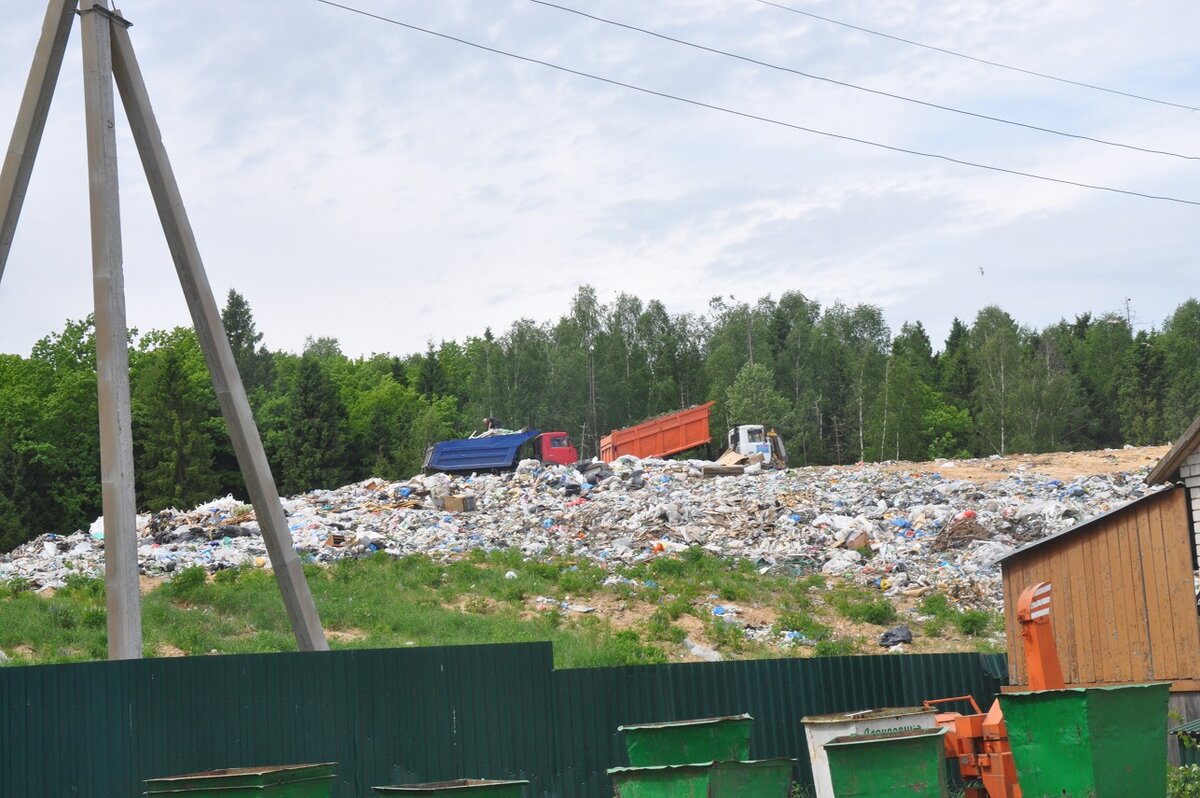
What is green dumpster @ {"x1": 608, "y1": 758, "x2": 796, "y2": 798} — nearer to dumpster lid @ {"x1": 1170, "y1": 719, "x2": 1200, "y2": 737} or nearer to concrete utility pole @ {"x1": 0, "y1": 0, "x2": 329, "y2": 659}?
concrete utility pole @ {"x1": 0, "y1": 0, "x2": 329, "y2": 659}

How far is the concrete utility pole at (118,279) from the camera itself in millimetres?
9992

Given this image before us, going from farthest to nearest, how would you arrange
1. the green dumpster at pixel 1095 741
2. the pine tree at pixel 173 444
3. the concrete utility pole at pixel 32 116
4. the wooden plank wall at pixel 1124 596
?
1. the pine tree at pixel 173 444
2. the wooden plank wall at pixel 1124 596
3. the concrete utility pole at pixel 32 116
4. the green dumpster at pixel 1095 741

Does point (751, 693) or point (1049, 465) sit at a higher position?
point (1049, 465)

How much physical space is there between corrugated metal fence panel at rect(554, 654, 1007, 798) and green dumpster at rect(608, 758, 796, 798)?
3563 mm

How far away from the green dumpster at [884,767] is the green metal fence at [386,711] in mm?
3812

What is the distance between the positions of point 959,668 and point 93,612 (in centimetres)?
1285

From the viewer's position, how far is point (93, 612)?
18.6 meters

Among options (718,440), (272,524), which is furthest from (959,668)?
(718,440)

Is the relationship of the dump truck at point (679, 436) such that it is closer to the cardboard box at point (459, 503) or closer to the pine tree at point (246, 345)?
the cardboard box at point (459, 503)

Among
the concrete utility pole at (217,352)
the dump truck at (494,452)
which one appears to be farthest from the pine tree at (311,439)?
the concrete utility pole at (217,352)

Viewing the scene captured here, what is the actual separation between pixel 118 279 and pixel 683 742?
20.4 feet

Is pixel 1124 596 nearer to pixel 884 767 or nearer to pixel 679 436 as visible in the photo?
pixel 884 767

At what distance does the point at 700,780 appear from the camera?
8.08m

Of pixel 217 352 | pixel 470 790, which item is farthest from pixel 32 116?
pixel 470 790
